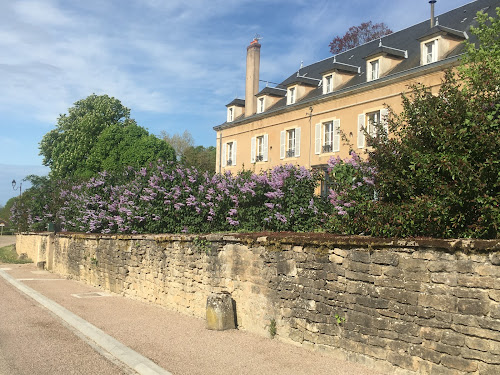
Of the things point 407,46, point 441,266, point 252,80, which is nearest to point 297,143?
point 252,80

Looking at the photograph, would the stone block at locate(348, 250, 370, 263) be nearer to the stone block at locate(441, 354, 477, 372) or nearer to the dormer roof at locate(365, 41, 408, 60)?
the stone block at locate(441, 354, 477, 372)

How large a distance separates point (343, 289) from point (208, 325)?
2.98 meters

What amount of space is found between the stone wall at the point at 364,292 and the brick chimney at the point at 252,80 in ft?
87.8

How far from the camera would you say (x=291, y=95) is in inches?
1291

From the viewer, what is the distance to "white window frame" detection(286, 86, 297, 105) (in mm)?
32312

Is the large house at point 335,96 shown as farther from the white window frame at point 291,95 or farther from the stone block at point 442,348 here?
the stone block at point 442,348

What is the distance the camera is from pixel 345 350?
19.7 ft

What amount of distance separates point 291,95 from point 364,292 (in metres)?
28.0

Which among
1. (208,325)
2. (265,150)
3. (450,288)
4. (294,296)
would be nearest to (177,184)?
(208,325)

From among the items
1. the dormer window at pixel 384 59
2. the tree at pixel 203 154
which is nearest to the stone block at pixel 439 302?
the tree at pixel 203 154

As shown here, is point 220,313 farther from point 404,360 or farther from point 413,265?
point 413,265

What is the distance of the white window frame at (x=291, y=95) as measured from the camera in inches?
1272

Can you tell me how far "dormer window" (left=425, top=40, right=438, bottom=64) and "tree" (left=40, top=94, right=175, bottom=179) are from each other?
65.5 feet

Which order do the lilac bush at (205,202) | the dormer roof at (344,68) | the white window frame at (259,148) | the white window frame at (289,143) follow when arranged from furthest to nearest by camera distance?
the white window frame at (259,148), the white window frame at (289,143), the dormer roof at (344,68), the lilac bush at (205,202)
